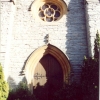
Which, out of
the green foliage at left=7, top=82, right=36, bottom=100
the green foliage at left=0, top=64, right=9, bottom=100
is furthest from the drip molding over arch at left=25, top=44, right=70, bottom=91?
the green foliage at left=0, top=64, right=9, bottom=100

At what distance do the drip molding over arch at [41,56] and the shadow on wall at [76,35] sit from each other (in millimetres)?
275

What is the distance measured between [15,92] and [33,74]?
134 centimetres

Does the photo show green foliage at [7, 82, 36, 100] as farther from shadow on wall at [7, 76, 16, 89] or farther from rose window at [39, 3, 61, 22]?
rose window at [39, 3, 61, 22]

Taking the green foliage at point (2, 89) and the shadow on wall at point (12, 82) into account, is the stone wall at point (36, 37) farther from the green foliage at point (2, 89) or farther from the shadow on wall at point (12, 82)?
the green foliage at point (2, 89)

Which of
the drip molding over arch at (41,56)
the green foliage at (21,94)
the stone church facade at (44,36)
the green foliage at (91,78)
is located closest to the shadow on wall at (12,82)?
the stone church facade at (44,36)

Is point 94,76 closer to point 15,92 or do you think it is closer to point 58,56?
point 58,56

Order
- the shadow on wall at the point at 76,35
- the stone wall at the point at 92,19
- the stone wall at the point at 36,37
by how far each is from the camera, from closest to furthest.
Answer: the stone wall at the point at 92,19, the stone wall at the point at 36,37, the shadow on wall at the point at 76,35

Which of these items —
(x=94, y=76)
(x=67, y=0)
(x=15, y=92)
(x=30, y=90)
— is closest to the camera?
(x=94, y=76)

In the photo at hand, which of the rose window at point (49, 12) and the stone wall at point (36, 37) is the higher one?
the rose window at point (49, 12)

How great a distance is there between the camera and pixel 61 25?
381 inches

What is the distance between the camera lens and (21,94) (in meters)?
8.09

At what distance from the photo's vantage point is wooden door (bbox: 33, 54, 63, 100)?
893 centimetres

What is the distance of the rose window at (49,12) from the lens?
398 inches

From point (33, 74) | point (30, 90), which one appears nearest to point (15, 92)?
point (30, 90)
